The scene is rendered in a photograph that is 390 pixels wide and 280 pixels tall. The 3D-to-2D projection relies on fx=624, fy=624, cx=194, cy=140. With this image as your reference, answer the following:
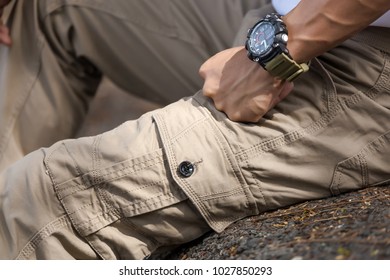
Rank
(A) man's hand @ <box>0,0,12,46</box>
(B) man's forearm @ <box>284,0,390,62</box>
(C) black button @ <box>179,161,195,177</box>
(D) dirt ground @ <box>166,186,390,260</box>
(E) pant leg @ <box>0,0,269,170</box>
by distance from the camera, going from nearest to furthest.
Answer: (D) dirt ground @ <box>166,186,390,260</box> → (B) man's forearm @ <box>284,0,390,62</box> → (C) black button @ <box>179,161,195,177</box> → (E) pant leg @ <box>0,0,269,170</box> → (A) man's hand @ <box>0,0,12,46</box>

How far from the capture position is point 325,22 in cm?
198

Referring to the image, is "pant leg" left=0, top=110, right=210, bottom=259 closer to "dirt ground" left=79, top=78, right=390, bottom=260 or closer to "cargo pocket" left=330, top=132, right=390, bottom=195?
"dirt ground" left=79, top=78, right=390, bottom=260

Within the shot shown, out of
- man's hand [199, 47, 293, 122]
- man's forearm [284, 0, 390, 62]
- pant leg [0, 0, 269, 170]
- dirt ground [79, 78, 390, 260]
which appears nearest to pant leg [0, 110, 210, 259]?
dirt ground [79, 78, 390, 260]

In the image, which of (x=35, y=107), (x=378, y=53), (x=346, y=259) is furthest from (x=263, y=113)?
(x=35, y=107)

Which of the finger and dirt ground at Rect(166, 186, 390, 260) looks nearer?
dirt ground at Rect(166, 186, 390, 260)

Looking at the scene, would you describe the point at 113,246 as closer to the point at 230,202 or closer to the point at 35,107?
the point at 230,202

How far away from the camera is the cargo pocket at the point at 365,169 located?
2109 mm

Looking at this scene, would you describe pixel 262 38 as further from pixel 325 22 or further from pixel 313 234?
pixel 313 234

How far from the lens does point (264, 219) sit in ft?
7.09

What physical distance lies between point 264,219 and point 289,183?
0.15 metres

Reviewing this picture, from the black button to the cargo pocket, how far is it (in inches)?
19.7

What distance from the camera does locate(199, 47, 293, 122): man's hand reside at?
206 centimetres

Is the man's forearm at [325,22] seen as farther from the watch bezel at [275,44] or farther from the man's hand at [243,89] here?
the man's hand at [243,89]

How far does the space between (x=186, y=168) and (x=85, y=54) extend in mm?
1180
